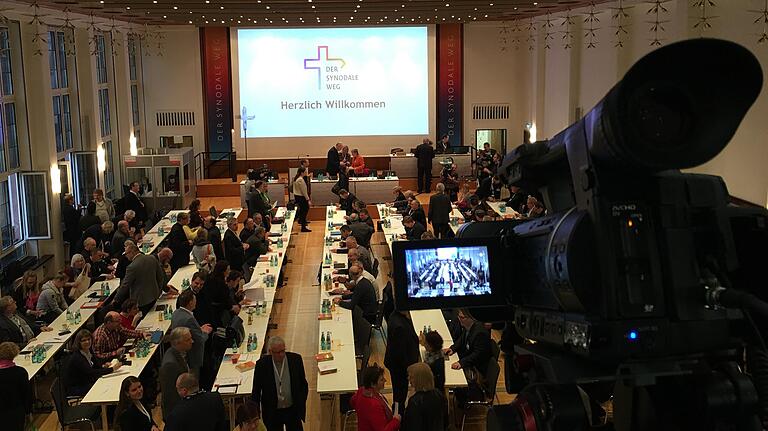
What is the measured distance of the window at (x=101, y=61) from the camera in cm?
2027

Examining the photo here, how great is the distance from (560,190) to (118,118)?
20.1m

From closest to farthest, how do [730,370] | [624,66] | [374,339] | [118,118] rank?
1. [730,370]
2. [374,339]
3. [624,66]
4. [118,118]

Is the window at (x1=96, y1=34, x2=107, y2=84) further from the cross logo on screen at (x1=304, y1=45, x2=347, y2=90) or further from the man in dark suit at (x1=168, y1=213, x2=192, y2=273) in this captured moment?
the man in dark suit at (x1=168, y1=213, x2=192, y2=273)

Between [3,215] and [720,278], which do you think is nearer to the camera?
[720,278]

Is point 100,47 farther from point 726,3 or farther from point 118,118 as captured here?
A: point 726,3

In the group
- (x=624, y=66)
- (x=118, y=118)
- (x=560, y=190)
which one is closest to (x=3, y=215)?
(x=118, y=118)

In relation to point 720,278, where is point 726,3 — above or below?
above

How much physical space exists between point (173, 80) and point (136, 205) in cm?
818

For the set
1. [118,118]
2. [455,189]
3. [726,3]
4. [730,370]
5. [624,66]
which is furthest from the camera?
[118,118]

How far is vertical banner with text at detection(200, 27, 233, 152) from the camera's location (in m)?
24.6

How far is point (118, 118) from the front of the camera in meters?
21.3

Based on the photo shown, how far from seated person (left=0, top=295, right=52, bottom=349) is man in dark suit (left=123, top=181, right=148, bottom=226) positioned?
7164 millimetres

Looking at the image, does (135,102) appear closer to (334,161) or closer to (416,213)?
(334,161)

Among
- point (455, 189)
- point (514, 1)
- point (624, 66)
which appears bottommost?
point (455, 189)
